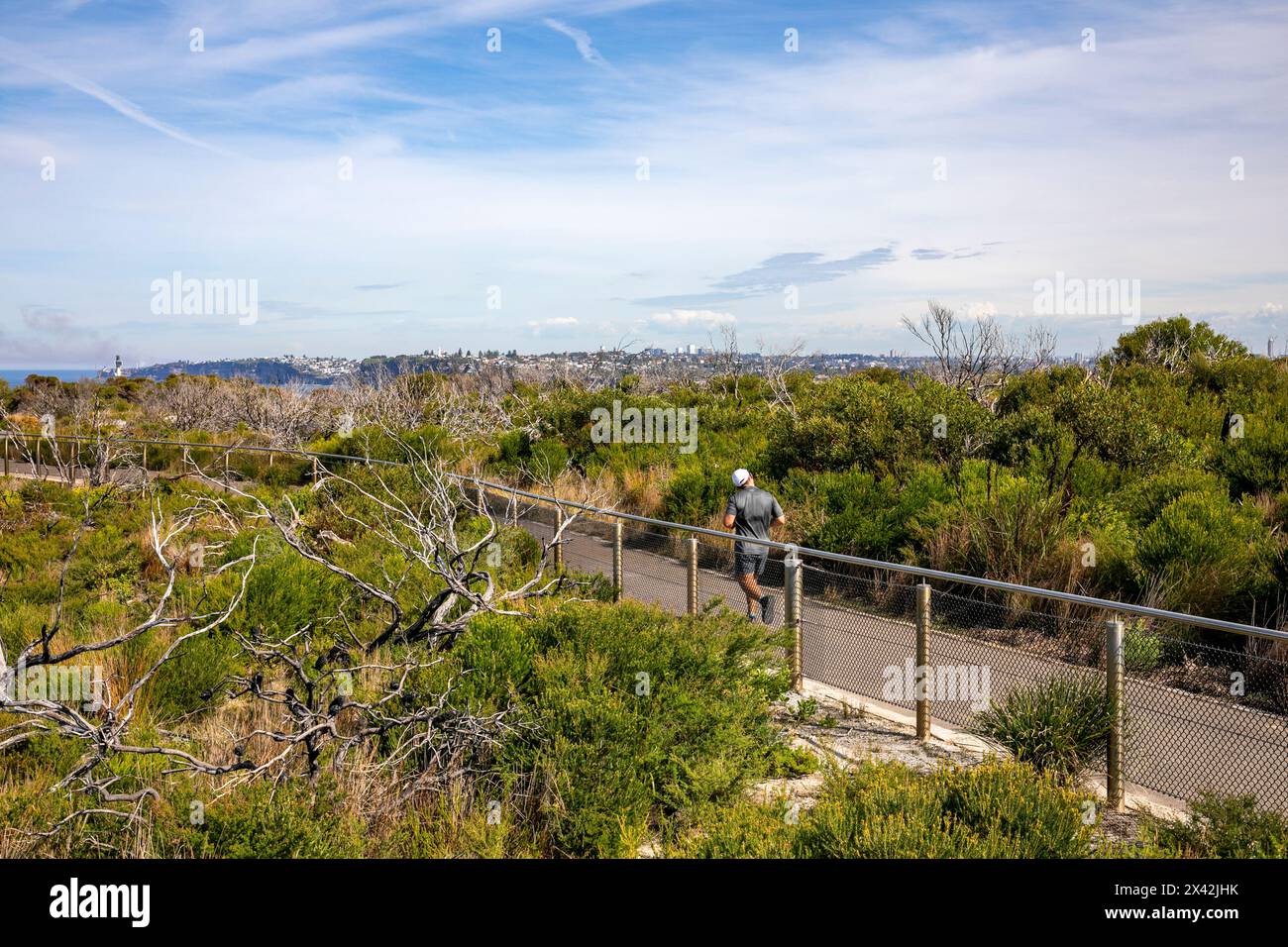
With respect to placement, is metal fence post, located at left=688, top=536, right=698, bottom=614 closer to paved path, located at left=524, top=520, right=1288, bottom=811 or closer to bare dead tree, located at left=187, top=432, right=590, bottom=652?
paved path, located at left=524, top=520, right=1288, bottom=811

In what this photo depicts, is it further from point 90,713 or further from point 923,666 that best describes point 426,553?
point 923,666

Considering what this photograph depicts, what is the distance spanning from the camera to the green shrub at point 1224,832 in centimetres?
480

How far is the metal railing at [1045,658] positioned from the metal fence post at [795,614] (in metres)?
0.01

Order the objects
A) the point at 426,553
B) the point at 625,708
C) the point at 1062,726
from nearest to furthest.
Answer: the point at 1062,726 < the point at 625,708 < the point at 426,553

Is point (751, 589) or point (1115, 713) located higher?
point (751, 589)

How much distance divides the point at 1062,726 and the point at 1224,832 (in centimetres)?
147

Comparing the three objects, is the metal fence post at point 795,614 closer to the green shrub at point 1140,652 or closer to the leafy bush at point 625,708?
the leafy bush at point 625,708

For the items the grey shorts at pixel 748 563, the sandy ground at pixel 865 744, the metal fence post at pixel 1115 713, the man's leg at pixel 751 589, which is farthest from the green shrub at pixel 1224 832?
the grey shorts at pixel 748 563

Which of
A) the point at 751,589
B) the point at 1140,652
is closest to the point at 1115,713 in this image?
the point at 1140,652

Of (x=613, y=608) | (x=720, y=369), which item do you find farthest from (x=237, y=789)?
(x=720, y=369)

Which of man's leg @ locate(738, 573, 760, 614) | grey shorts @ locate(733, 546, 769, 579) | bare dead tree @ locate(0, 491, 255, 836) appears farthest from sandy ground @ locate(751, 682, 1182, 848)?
bare dead tree @ locate(0, 491, 255, 836)

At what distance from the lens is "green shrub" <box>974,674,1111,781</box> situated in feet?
20.7

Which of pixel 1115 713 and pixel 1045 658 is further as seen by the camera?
pixel 1045 658

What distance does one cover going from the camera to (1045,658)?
6.68 meters
